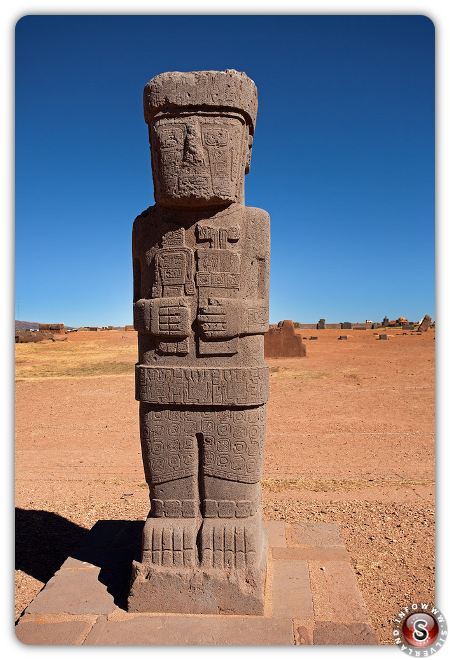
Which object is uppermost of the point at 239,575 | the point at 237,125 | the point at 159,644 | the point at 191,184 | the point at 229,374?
the point at 237,125

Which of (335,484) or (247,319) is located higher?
(247,319)

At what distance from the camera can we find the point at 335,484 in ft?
19.1

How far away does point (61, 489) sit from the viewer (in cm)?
577

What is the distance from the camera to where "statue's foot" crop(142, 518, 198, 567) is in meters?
3.34

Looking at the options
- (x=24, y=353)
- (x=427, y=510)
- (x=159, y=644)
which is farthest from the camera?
(x=24, y=353)

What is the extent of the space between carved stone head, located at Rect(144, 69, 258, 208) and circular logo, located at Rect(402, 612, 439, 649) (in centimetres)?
283

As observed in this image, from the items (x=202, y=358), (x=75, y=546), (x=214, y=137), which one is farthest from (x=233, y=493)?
(x=214, y=137)

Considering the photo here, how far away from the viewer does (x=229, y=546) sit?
10.8ft

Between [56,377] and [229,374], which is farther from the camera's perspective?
[56,377]

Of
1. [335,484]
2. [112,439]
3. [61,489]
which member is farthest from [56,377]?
[335,484]

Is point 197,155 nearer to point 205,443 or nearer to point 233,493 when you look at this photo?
point 205,443

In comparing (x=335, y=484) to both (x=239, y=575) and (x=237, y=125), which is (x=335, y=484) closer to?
(x=239, y=575)

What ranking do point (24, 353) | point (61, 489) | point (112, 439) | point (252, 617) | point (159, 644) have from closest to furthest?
point (159, 644)
point (252, 617)
point (61, 489)
point (112, 439)
point (24, 353)

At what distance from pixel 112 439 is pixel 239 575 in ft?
16.7
